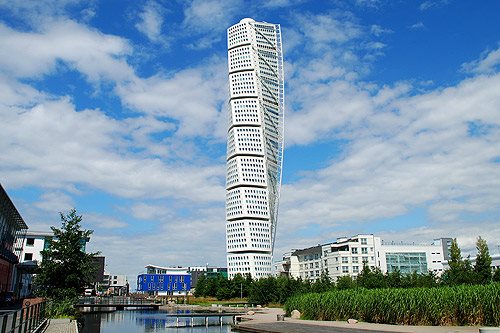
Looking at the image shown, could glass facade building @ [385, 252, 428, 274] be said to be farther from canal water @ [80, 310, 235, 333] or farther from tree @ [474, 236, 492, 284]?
canal water @ [80, 310, 235, 333]

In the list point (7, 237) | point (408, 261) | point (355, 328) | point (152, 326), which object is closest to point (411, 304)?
point (355, 328)

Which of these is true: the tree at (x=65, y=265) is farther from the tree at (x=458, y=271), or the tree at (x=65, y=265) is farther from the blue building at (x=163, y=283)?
the blue building at (x=163, y=283)

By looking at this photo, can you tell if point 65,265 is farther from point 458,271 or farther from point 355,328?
point 458,271

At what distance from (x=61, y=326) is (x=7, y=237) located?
1740 inches

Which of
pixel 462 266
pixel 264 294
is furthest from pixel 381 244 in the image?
pixel 462 266

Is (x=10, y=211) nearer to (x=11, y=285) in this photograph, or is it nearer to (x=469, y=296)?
Result: (x=11, y=285)

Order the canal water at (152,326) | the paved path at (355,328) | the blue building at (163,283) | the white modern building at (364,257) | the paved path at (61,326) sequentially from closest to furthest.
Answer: the paved path at (355,328), the paved path at (61,326), the canal water at (152,326), the white modern building at (364,257), the blue building at (163,283)

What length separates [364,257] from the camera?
147625 millimetres

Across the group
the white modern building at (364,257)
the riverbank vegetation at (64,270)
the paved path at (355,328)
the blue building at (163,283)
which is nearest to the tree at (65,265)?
the riverbank vegetation at (64,270)

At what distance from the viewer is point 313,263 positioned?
534ft

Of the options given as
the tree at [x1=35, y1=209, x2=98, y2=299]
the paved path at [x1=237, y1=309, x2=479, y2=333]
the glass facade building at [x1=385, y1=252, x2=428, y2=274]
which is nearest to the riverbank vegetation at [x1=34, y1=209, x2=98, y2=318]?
the tree at [x1=35, y1=209, x2=98, y2=299]

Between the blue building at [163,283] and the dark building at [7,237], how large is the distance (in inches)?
3106

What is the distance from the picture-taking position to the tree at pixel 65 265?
136 ft

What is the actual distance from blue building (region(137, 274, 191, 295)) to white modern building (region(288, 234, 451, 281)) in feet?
130
